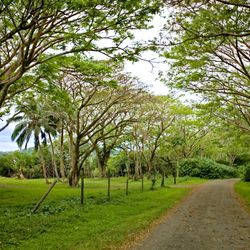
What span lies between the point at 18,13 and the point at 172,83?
10592 mm

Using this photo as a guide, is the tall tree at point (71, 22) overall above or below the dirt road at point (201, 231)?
above

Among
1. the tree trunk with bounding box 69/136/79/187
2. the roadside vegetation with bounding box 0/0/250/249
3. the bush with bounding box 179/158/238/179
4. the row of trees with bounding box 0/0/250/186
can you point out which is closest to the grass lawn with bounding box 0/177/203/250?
the roadside vegetation with bounding box 0/0/250/249

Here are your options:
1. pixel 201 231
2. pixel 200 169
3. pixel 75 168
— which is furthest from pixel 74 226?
pixel 200 169

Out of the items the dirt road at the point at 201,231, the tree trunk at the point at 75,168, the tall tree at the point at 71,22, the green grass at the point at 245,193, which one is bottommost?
the dirt road at the point at 201,231

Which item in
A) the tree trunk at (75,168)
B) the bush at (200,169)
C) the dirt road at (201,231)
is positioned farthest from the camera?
the bush at (200,169)

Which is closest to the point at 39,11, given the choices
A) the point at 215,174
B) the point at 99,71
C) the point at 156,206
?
the point at 99,71

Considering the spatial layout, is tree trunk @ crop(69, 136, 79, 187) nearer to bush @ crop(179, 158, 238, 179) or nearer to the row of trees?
the row of trees

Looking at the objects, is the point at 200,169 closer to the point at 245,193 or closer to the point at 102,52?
the point at 245,193

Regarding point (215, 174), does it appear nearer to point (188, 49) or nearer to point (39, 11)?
point (188, 49)

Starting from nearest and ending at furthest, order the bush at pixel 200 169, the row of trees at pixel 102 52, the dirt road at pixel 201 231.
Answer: the dirt road at pixel 201 231, the row of trees at pixel 102 52, the bush at pixel 200 169

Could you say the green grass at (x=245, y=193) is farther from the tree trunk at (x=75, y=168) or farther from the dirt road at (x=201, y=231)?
the tree trunk at (x=75, y=168)

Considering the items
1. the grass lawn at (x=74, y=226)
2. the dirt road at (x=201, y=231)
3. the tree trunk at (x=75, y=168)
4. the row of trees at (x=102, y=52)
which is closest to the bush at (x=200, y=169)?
the row of trees at (x=102, y=52)

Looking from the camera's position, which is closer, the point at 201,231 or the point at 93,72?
the point at 201,231

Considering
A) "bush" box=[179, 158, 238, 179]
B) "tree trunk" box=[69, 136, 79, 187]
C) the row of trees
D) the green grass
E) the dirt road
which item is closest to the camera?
the dirt road
